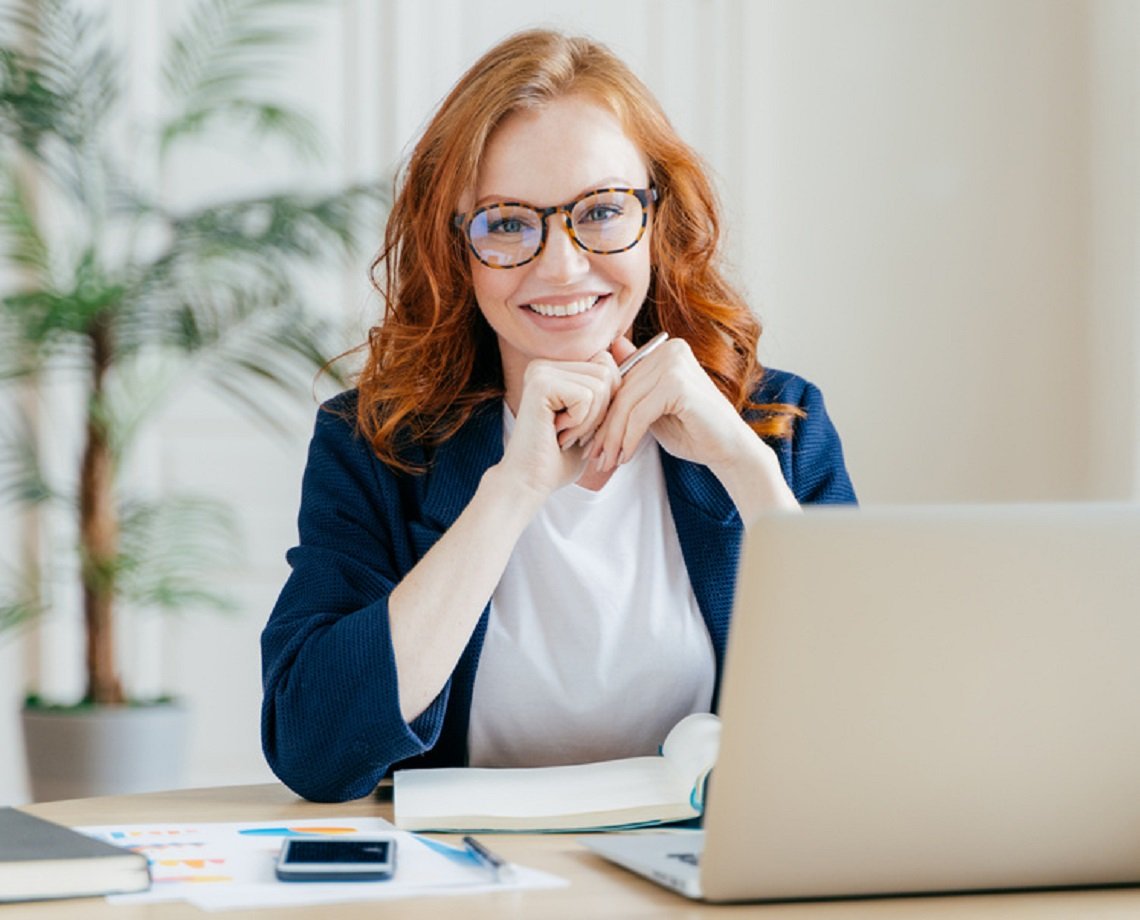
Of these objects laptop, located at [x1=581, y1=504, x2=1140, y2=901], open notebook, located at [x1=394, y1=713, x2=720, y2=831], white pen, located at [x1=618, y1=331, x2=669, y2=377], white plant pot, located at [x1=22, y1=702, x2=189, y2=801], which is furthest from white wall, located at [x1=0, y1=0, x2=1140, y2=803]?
laptop, located at [x1=581, y1=504, x2=1140, y2=901]

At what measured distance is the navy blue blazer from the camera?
4.57 feet

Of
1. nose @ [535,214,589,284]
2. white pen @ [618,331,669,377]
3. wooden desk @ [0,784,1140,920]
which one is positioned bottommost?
wooden desk @ [0,784,1140,920]

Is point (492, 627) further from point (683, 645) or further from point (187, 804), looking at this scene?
point (187, 804)

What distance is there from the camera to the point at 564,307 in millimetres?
1682

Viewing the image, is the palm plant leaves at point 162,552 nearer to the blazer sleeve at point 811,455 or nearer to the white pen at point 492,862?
the blazer sleeve at point 811,455

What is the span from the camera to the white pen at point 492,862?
101 centimetres

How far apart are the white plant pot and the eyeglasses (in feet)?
5.73

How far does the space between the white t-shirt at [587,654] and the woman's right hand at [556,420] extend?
13 cm

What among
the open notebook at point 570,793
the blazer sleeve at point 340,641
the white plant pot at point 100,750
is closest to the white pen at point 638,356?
the blazer sleeve at point 340,641

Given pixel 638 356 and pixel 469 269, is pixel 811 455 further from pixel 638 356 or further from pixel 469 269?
pixel 469 269

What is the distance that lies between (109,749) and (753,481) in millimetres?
1882

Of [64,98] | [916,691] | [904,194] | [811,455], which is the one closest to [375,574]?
[811,455]

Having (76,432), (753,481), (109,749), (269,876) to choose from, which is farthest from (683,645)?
(76,432)

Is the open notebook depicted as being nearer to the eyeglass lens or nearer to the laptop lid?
the laptop lid
